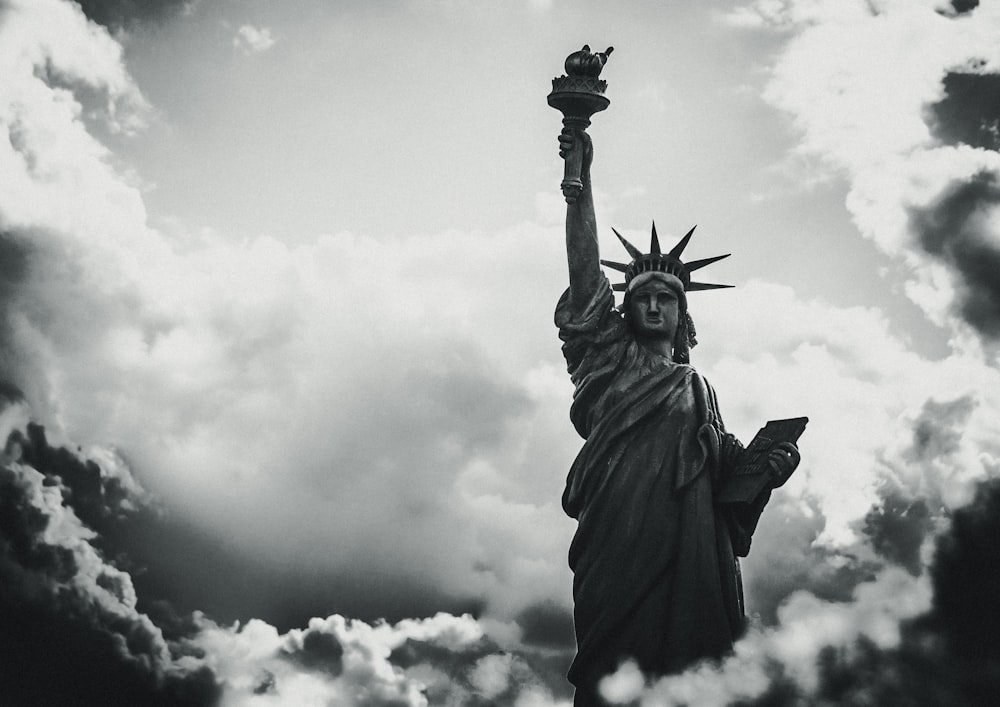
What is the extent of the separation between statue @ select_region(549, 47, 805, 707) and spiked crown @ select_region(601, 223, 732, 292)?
0.01 m

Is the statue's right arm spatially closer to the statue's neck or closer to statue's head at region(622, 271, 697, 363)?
statue's head at region(622, 271, 697, 363)

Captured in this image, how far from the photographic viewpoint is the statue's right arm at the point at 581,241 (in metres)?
12.4

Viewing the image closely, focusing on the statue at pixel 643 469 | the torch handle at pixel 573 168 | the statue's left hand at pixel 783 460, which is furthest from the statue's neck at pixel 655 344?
the statue's left hand at pixel 783 460

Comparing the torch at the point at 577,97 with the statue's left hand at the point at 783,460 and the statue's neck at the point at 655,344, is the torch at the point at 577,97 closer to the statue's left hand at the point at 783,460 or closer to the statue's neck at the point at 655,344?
the statue's neck at the point at 655,344

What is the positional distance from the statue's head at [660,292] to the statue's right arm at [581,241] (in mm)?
409

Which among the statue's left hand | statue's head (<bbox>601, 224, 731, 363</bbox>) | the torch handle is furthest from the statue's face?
the statue's left hand

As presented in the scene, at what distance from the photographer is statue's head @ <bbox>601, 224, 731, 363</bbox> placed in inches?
491

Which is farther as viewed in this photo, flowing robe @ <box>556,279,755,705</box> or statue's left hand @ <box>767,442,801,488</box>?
statue's left hand @ <box>767,442,801,488</box>

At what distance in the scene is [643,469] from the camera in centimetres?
1168

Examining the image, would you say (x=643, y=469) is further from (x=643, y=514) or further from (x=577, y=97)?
(x=577, y=97)

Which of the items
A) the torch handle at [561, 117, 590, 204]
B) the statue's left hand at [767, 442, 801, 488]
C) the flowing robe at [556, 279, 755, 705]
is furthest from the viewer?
the torch handle at [561, 117, 590, 204]

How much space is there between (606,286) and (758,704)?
366 cm

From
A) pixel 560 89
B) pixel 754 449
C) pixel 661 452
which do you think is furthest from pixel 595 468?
pixel 560 89

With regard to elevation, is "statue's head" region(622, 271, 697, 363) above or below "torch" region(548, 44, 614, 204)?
below
